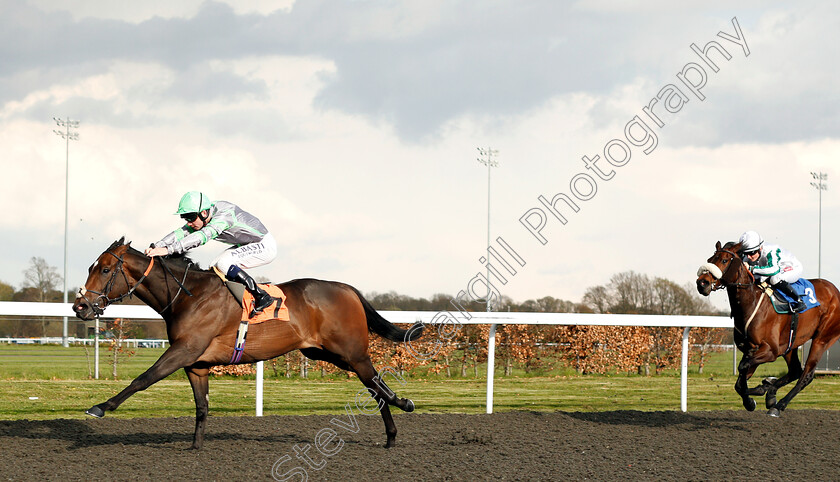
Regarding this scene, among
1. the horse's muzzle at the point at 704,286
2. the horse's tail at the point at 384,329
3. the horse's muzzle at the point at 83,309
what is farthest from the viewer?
the horse's muzzle at the point at 704,286

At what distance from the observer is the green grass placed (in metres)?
8.11

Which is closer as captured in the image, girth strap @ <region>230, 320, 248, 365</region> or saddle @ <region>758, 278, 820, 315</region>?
girth strap @ <region>230, 320, 248, 365</region>

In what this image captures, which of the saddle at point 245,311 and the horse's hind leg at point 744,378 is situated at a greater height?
the saddle at point 245,311

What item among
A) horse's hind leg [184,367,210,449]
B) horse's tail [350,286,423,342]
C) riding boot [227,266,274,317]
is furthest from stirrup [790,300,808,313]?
horse's hind leg [184,367,210,449]

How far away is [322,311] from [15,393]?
199 inches

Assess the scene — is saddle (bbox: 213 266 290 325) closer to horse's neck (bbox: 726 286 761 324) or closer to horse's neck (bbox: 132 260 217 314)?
horse's neck (bbox: 132 260 217 314)

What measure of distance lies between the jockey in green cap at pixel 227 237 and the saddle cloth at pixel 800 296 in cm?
459

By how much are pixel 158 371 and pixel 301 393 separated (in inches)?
183

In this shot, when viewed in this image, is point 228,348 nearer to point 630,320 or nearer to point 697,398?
point 630,320

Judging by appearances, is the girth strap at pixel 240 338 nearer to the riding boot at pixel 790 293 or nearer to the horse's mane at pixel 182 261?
the horse's mane at pixel 182 261

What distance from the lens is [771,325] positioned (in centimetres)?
708

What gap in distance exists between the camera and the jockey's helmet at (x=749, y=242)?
707 cm

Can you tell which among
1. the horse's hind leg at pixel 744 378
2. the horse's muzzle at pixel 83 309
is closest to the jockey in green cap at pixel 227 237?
the horse's muzzle at pixel 83 309

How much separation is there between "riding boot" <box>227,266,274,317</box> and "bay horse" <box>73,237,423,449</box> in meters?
0.10
